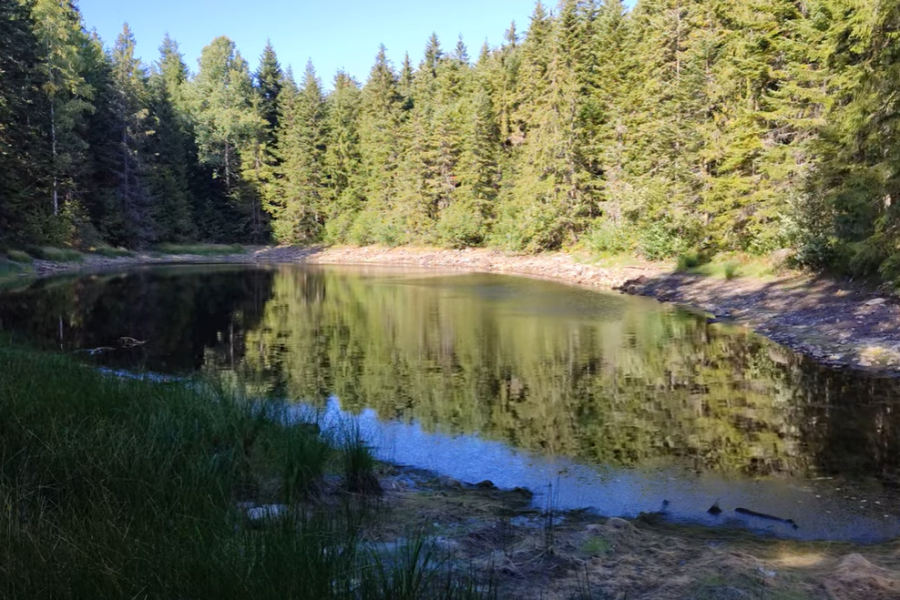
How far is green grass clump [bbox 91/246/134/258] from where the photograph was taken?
48.2m

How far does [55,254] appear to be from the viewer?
40062 mm

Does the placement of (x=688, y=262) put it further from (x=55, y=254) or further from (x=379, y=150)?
(x=379, y=150)

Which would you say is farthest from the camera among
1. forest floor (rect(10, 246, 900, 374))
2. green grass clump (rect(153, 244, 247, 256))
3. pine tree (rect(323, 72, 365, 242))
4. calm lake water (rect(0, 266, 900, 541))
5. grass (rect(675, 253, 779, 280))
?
pine tree (rect(323, 72, 365, 242))

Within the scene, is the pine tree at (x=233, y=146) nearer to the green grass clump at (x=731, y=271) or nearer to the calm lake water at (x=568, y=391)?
the calm lake water at (x=568, y=391)

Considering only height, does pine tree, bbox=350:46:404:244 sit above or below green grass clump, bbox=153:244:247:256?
above

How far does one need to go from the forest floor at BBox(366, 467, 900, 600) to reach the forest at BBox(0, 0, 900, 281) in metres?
11.8

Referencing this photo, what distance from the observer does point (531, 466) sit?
8.48 m

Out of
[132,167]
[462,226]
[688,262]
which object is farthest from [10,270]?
[688,262]

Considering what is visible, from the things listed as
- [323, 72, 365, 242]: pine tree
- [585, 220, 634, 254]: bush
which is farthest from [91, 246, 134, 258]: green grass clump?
[585, 220, 634, 254]: bush

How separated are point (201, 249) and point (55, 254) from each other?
71.9 ft

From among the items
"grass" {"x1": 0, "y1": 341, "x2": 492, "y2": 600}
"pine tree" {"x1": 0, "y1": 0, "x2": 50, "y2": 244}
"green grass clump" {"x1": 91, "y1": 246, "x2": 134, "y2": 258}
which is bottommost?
"grass" {"x1": 0, "y1": 341, "x2": 492, "y2": 600}

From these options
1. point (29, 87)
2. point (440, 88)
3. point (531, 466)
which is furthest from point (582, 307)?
point (440, 88)

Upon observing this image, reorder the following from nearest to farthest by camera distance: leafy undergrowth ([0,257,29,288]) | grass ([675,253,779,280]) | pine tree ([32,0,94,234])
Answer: grass ([675,253,779,280]), leafy undergrowth ([0,257,29,288]), pine tree ([32,0,94,234])

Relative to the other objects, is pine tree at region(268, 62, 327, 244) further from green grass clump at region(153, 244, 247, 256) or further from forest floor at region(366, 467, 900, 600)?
forest floor at region(366, 467, 900, 600)
